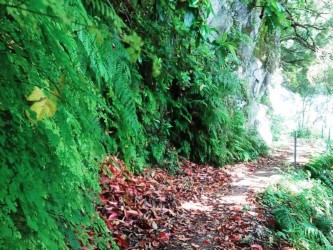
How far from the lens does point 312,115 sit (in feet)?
105

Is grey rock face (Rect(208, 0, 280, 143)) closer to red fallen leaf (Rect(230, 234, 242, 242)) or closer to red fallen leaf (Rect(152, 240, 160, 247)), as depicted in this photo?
red fallen leaf (Rect(230, 234, 242, 242))

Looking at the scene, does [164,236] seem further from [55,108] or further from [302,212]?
[55,108]

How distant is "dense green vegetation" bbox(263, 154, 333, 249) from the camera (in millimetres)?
4588

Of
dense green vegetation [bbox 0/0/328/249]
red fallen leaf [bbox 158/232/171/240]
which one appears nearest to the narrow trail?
red fallen leaf [bbox 158/232/171/240]

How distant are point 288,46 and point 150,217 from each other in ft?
58.3

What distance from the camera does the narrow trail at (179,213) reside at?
379cm

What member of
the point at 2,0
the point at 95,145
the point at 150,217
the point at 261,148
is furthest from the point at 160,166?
the point at 261,148

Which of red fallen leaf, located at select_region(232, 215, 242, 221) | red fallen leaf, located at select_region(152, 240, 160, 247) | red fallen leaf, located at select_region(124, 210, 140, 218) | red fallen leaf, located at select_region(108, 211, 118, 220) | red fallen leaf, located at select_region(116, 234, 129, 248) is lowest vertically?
red fallen leaf, located at select_region(232, 215, 242, 221)

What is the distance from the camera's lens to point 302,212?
18.0 ft

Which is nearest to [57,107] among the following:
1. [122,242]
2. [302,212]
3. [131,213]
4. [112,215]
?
[122,242]

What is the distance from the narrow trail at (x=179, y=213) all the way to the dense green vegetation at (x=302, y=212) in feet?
0.73

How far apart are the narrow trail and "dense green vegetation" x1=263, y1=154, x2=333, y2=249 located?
221mm

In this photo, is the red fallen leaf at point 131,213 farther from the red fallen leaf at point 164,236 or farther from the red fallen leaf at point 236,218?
the red fallen leaf at point 236,218

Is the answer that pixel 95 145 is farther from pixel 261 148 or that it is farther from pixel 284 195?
pixel 261 148
